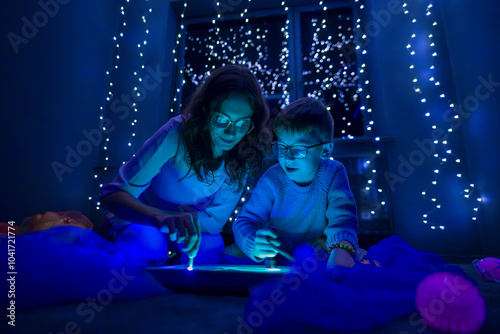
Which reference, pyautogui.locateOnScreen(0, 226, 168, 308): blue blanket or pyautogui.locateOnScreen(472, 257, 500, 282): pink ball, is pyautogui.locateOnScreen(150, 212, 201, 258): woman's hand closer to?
pyautogui.locateOnScreen(0, 226, 168, 308): blue blanket

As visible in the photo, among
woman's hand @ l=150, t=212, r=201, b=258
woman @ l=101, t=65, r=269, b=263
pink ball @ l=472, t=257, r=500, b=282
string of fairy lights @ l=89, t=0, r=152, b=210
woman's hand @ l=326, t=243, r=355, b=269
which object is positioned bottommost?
pink ball @ l=472, t=257, r=500, b=282

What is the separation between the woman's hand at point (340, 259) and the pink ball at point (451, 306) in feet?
1.12

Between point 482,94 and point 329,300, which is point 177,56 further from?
point 329,300

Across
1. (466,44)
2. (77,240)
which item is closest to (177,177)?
(77,240)

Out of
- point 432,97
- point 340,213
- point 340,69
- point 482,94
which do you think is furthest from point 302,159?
point 340,69

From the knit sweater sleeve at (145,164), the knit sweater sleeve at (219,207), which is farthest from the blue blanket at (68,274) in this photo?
the knit sweater sleeve at (219,207)

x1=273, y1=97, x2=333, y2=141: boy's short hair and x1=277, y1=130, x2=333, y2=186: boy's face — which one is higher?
x1=273, y1=97, x2=333, y2=141: boy's short hair

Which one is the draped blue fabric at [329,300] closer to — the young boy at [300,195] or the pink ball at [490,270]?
the young boy at [300,195]

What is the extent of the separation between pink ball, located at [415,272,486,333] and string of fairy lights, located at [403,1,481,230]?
1.89 meters

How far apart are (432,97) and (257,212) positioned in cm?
204

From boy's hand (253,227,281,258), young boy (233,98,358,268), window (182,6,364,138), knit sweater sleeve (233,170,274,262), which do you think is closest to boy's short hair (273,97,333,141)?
young boy (233,98,358,268)

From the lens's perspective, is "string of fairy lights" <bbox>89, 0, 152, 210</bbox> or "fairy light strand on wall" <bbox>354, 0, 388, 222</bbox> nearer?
"fairy light strand on wall" <bbox>354, 0, 388, 222</bbox>

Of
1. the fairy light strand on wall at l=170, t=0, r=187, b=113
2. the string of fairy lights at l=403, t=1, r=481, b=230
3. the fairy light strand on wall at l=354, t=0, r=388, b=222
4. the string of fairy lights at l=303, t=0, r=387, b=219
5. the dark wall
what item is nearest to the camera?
the dark wall

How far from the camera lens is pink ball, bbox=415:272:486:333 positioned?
20.3 inches
